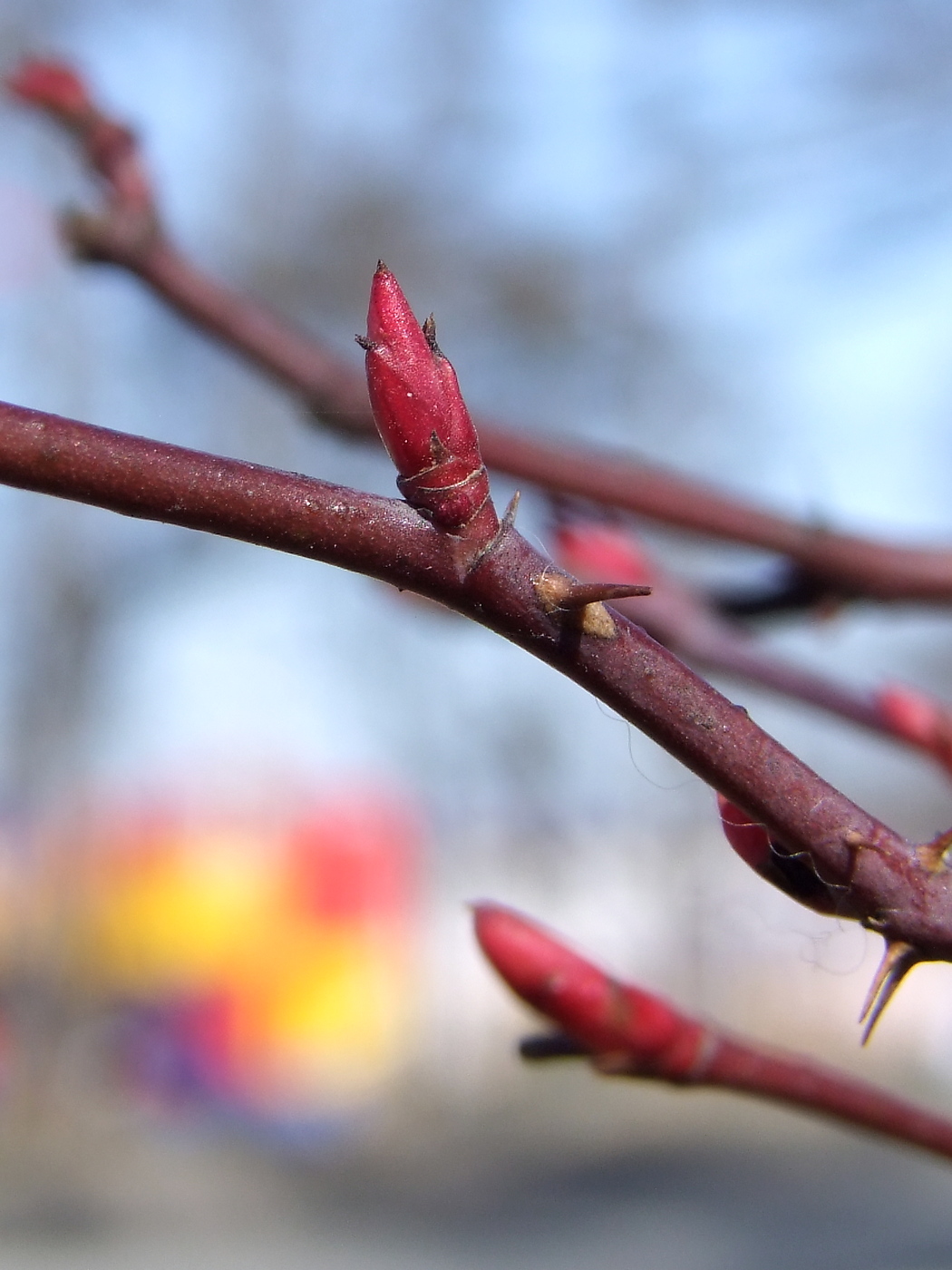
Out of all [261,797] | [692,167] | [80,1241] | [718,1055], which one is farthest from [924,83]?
[261,797]

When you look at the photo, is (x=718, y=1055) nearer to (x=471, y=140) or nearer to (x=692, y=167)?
(x=692, y=167)

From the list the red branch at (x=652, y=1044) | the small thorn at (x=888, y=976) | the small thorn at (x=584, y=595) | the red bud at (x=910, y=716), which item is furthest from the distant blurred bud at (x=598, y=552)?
the small thorn at (x=584, y=595)

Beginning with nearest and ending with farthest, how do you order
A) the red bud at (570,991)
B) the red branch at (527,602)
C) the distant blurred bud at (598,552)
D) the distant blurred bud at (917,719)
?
the red branch at (527,602) < the red bud at (570,991) < the distant blurred bud at (917,719) < the distant blurred bud at (598,552)

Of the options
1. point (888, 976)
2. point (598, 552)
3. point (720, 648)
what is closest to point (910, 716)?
point (720, 648)

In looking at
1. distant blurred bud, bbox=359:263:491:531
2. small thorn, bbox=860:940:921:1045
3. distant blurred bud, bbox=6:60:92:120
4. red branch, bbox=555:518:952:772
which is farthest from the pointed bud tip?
small thorn, bbox=860:940:921:1045

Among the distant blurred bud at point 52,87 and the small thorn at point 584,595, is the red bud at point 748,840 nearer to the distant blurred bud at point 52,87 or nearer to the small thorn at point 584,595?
the small thorn at point 584,595

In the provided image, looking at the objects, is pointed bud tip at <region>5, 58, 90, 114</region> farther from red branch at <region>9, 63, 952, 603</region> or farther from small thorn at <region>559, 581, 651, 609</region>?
small thorn at <region>559, 581, 651, 609</region>
